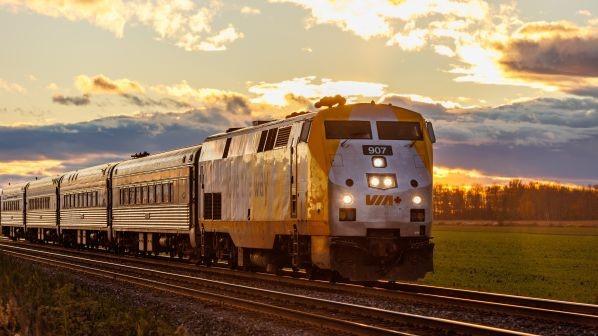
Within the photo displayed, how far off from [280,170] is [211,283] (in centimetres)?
339

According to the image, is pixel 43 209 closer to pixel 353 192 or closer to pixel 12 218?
pixel 12 218

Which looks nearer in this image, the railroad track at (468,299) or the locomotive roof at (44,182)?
the railroad track at (468,299)

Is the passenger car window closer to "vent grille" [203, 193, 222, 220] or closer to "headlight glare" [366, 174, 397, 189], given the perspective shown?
"headlight glare" [366, 174, 397, 189]

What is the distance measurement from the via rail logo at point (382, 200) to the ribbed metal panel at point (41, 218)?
3775 centimetres

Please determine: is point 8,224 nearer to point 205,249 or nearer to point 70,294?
point 205,249

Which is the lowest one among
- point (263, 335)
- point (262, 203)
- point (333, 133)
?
point (263, 335)

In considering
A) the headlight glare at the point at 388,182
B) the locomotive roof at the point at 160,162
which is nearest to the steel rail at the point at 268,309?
the headlight glare at the point at 388,182

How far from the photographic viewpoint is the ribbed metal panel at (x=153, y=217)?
101 feet

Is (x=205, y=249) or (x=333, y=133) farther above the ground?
(x=333, y=133)

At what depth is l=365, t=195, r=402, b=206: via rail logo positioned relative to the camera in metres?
19.8

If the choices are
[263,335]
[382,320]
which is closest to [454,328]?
[382,320]

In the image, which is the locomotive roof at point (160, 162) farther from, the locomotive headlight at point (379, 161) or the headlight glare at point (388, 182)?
the headlight glare at point (388, 182)

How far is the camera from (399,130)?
20.9m

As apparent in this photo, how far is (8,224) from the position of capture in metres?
69.8
